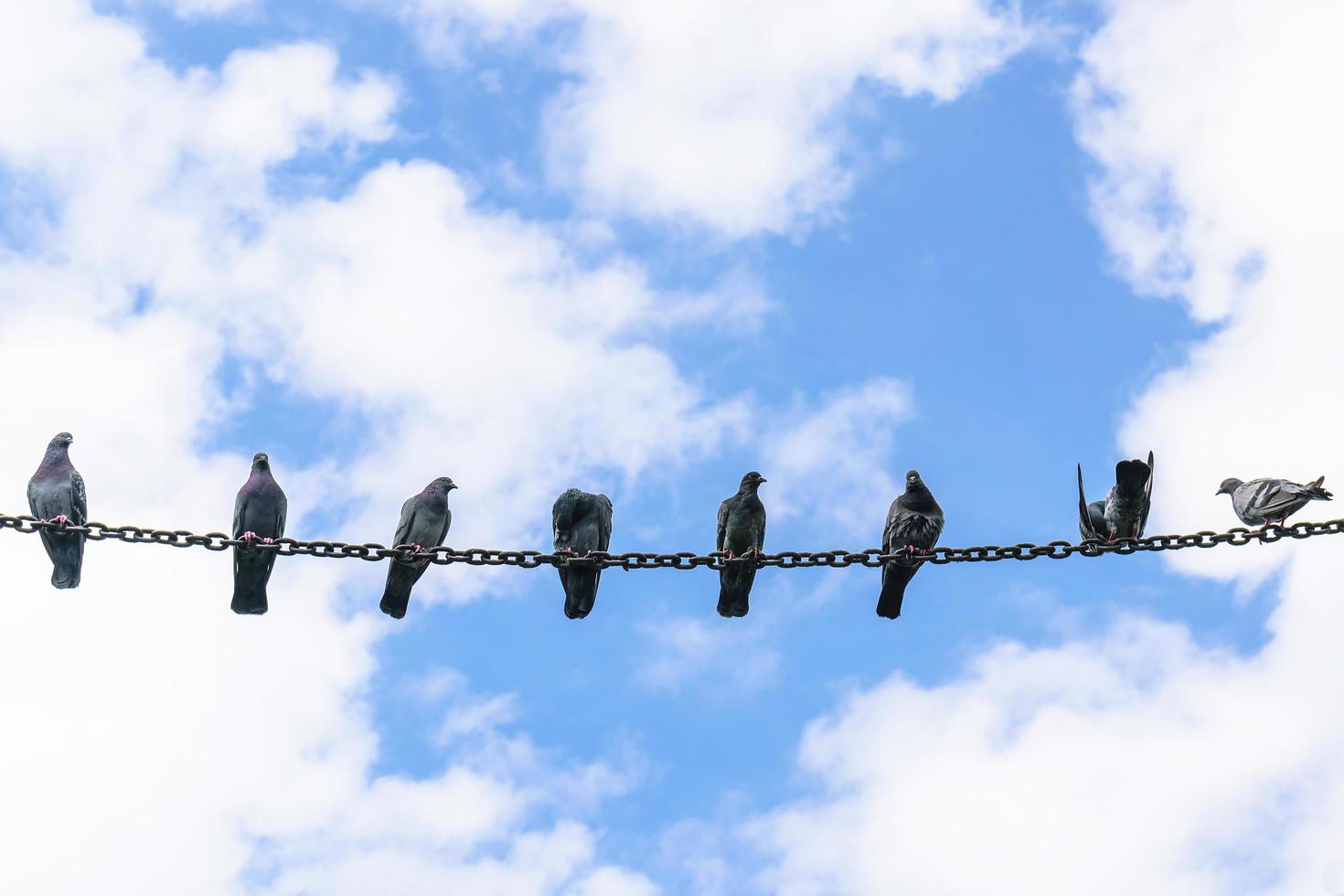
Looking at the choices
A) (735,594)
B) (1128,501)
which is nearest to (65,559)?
(735,594)

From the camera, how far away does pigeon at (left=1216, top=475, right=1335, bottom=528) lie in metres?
10.1

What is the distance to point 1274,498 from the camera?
10.2 metres

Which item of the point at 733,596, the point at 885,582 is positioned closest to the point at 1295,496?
the point at 885,582

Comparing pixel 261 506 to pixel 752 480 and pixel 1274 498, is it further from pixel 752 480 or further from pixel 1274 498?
pixel 1274 498

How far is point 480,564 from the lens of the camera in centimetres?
871

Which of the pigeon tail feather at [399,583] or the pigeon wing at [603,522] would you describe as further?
the pigeon wing at [603,522]

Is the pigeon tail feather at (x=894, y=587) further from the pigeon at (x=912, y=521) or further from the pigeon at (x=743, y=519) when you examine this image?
the pigeon at (x=743, y=519)

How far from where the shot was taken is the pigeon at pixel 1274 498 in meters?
10.1

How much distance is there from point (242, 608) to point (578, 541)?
2.64m

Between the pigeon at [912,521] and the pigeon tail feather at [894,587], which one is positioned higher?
the pigeon at [912,521]

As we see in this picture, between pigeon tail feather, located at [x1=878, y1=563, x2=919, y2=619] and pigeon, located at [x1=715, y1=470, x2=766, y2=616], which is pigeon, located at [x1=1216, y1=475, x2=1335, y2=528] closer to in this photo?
pigeon tail feather, located at [x1=878, y1=563, x2=919, y2=619]

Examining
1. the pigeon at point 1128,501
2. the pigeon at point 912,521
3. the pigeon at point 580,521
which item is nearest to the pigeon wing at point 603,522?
the pigeon at point 580,521

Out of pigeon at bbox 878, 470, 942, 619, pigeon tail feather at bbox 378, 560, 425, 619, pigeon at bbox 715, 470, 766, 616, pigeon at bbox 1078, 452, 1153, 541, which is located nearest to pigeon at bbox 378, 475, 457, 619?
pigeon tail feather at bbox 378, 560, 425, 619

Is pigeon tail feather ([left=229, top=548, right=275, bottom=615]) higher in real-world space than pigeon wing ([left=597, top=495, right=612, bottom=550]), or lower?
lower
